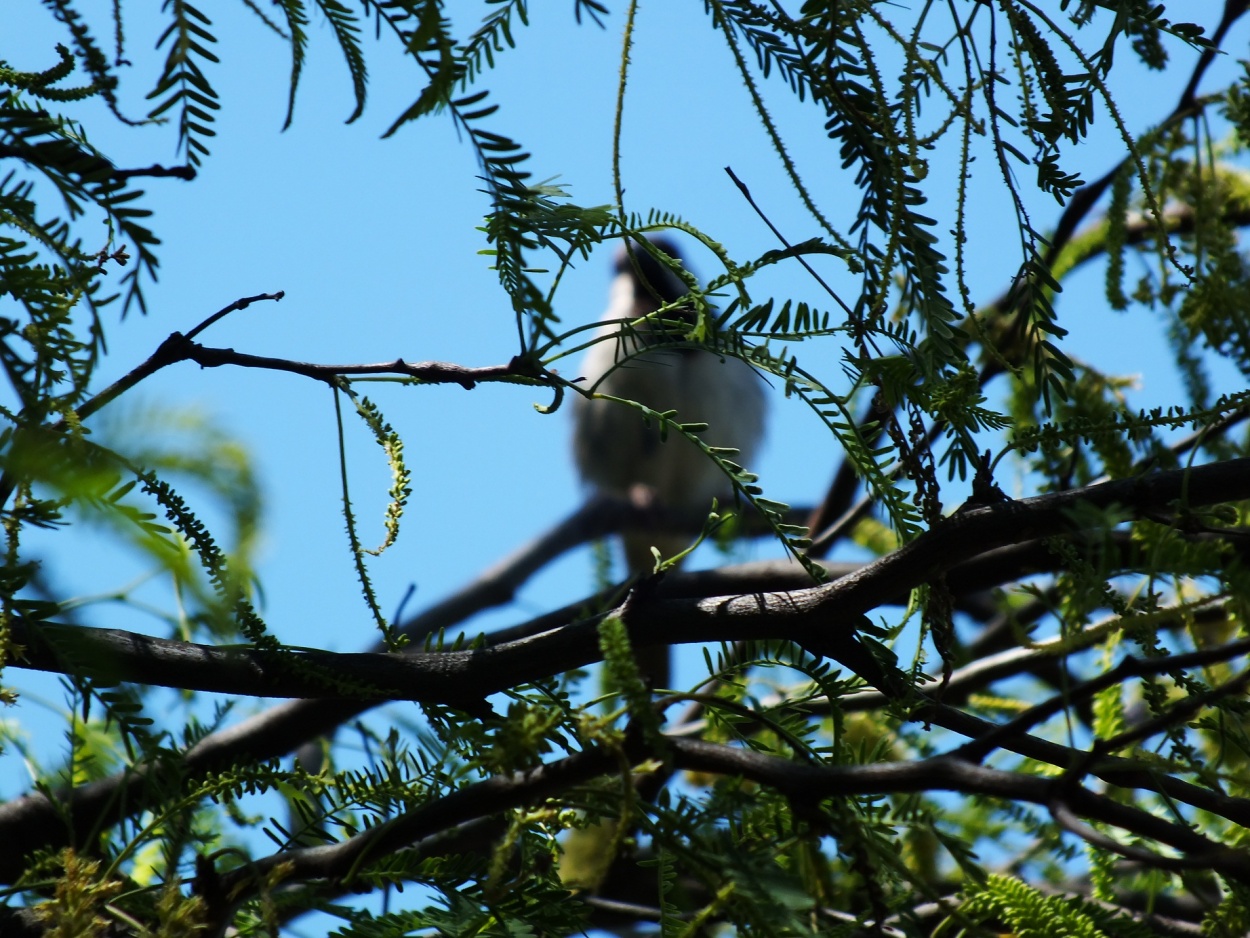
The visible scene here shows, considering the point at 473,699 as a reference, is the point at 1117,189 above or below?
above

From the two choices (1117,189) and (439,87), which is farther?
(1117,189)

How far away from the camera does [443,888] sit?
731mm

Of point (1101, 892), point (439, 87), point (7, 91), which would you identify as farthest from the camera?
point (1101, 892)

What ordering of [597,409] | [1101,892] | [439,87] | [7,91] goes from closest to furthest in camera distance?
[439,87] < [7,91] < [1101,892] < [597,409]

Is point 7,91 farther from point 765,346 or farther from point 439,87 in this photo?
point 765,346

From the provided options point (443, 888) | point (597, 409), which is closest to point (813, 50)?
point (443, 888)

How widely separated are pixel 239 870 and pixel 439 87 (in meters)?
0.50

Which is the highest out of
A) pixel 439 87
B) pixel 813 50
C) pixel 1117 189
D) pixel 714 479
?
pixel 714 479

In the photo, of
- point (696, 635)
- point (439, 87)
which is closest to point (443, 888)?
point (696, 635)

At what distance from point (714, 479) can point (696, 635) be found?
16.8 ft

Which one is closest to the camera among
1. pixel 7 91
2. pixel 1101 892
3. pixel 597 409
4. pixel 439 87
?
pixel 439 87

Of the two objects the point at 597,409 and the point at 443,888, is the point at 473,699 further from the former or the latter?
the point at 597,409

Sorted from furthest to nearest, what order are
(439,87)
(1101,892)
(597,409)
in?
(597,409), (1101,892), (439,87)

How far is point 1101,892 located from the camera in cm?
116
